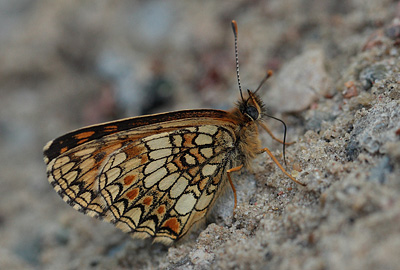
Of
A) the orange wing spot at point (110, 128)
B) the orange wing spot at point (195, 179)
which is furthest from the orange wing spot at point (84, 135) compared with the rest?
the orange wing spot at point (195, 179)

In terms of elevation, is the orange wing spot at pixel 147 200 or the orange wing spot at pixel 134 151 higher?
the orange wing spot at pixel 134 151

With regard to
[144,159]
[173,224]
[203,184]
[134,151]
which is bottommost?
[173,224]

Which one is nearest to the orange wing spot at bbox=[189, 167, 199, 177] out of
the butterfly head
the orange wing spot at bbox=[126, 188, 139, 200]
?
the orange wing spot at bbox=[126, 188, 139, 200]

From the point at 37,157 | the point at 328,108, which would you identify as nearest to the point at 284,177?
the point at 328,108

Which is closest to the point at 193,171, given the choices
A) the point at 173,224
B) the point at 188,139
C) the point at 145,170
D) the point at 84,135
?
the point at 188,139

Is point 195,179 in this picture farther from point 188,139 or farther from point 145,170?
point 145,170

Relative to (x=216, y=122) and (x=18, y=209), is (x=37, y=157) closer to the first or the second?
(x=18, y=209)

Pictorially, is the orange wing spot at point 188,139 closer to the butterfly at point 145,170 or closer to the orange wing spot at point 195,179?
the butterfly at point 145,170
